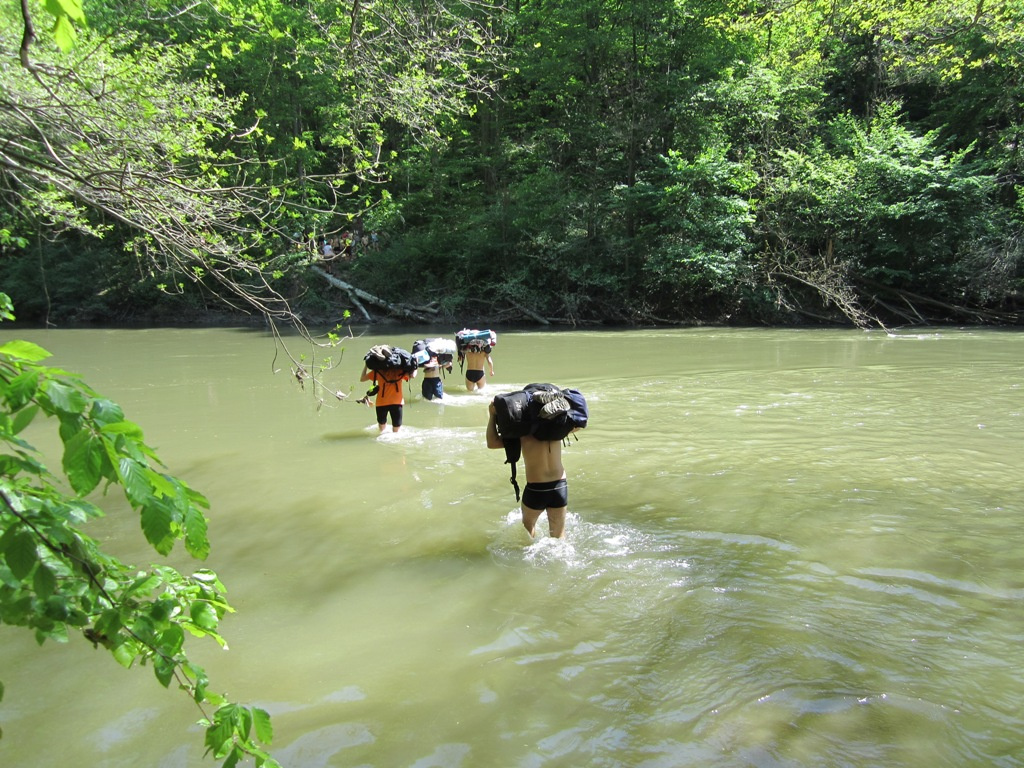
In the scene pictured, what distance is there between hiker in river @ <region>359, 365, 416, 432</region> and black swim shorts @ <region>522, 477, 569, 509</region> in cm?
423

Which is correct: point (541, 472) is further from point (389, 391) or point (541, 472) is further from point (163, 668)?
point (389, 391)

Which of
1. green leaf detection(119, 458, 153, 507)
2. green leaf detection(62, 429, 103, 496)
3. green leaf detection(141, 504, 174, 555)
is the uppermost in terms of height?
green leaf detection(62, 429, 103, 496)

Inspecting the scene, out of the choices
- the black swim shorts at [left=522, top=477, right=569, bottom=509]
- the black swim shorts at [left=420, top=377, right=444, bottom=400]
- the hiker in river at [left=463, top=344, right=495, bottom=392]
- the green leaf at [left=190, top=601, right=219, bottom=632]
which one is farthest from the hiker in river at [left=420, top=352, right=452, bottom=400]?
the green leaf at [left=190, top=601, right=219, bottom=632]

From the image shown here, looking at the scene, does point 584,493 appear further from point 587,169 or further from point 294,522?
point 587,169

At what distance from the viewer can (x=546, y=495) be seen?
18.1ft

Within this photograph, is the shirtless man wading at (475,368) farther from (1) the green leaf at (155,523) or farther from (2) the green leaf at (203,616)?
(1) the green leaf at (155,523)

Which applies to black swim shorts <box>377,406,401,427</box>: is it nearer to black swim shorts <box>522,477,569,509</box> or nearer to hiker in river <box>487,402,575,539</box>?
hiker in river <box>487,402,575,539</box>

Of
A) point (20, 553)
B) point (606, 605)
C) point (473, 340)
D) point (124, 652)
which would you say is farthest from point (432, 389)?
point (20, 553)

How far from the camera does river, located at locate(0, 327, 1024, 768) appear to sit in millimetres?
3377

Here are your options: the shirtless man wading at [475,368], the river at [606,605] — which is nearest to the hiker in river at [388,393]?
the river at [606,605]

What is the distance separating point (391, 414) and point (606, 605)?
5.64 meters

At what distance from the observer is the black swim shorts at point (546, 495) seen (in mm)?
5523

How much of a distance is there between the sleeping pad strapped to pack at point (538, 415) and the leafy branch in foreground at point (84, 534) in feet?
11.4

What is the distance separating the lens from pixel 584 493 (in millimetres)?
7062
